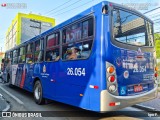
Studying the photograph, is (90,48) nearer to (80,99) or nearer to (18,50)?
(80,99)

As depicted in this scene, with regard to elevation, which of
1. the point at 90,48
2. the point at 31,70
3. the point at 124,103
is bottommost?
the point at 124,103

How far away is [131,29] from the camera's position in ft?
18.7

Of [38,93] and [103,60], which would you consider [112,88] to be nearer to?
[103,60]

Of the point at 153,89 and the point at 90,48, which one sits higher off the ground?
the point at 90,48

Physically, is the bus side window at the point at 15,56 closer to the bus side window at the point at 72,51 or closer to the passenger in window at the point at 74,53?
the bus side window at the point at 72,51

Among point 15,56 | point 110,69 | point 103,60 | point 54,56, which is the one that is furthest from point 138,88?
point 15,56

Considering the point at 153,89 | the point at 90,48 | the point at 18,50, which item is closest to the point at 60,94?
the point at 90,48

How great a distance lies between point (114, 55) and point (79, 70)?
108 cm

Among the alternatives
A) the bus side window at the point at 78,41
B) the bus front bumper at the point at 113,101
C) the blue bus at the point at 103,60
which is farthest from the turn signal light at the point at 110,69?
the bus side window at the point at 78,41

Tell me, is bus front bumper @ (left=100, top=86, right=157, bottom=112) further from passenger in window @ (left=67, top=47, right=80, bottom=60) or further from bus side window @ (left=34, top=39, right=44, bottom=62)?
bus side window @ (left=34, top=39, right=44, bottom=62)

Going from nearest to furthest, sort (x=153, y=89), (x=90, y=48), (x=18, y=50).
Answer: (x=90, y=48)
(x=153, y=89)
(x=18, y=50)

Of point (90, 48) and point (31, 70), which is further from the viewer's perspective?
point (31, 70)

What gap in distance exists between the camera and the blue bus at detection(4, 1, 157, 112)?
4797 millimetres

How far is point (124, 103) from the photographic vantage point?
4.95 m
